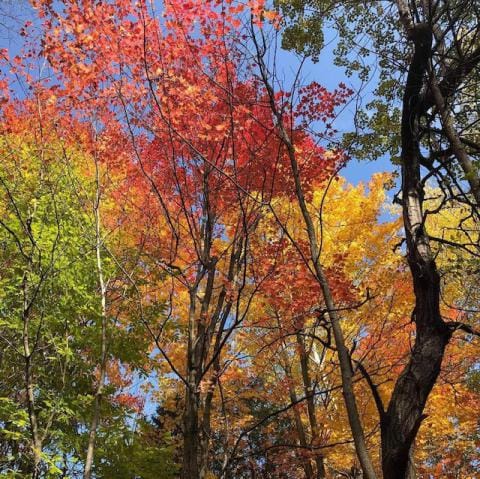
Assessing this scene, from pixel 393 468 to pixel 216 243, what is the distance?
295 inches

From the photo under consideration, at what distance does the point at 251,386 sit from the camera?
42.3 feet

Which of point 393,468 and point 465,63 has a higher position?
point 465,63

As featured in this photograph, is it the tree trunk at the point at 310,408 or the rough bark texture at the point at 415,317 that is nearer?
the rough bark texture at the point at 415,317

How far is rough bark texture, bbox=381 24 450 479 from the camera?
11.0 ft

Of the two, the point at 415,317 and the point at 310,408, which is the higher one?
the point at 310,408

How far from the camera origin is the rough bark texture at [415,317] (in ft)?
11.0

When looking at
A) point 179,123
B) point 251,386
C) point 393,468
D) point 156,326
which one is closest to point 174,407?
point 251,386

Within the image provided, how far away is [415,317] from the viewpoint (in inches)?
157

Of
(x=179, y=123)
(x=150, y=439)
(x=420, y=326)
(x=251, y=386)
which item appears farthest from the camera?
(x=251, y=386)

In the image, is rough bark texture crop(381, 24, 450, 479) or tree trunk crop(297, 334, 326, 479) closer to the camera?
rough bark texture crop(381, 24, 450, 479)

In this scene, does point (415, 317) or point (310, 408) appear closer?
point (415, 317)

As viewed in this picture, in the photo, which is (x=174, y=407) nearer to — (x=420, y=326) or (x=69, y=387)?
(x=69, y=387)

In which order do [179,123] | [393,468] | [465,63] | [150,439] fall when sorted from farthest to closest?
[150,439]
[179,123]
[465,63]
[393,468]

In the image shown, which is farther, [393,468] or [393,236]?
[393,236]
